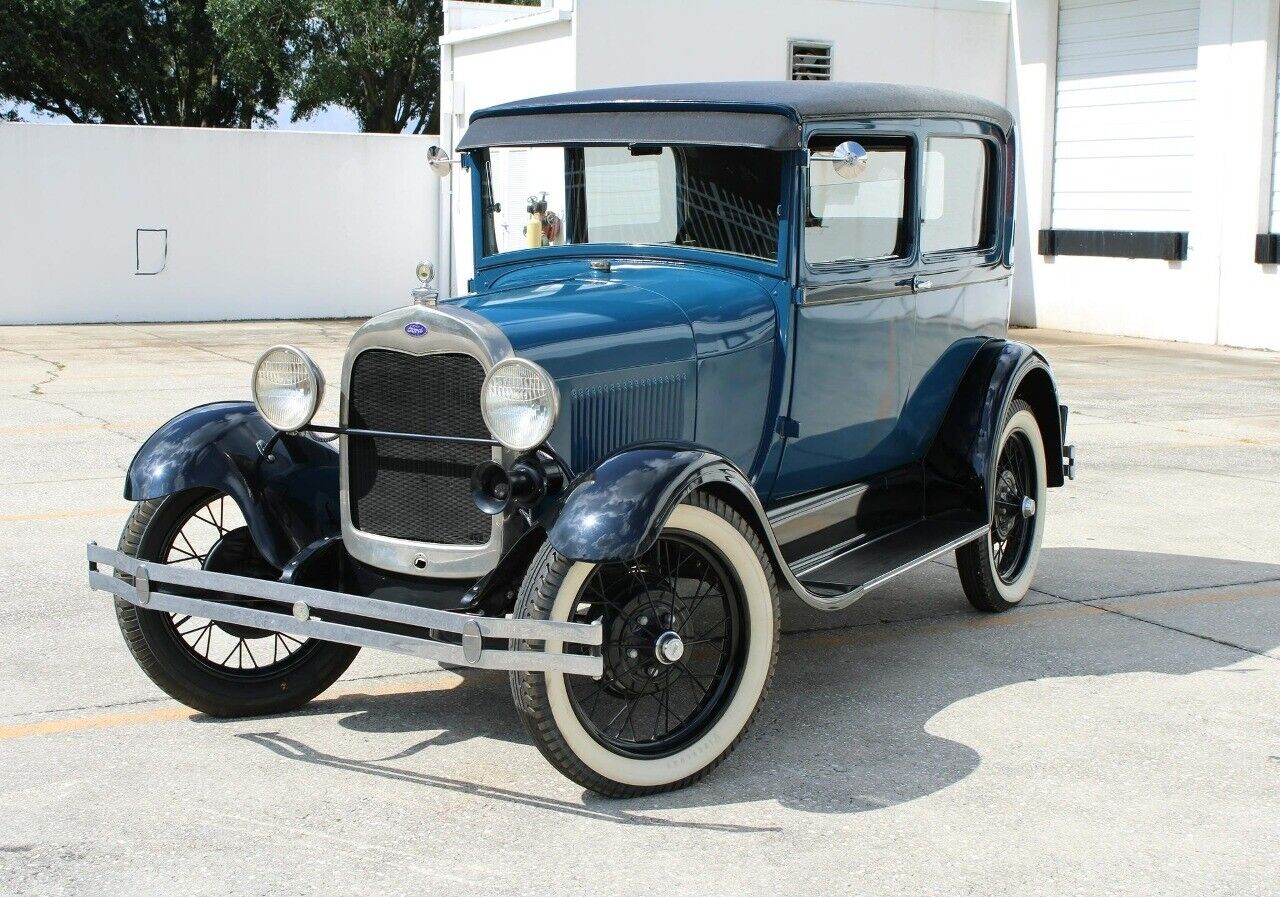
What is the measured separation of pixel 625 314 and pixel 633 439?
0.36 m

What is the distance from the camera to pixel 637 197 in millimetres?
4941

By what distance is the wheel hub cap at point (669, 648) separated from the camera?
3.88 m

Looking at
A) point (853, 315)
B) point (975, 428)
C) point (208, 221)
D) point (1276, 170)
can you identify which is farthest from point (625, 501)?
point (208, 221)

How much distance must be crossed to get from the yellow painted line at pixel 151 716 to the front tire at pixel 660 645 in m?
0.82

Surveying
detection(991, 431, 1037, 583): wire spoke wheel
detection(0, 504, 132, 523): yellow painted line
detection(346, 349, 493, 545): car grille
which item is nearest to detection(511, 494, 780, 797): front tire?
detection(346, 349, 493, 545): car grille

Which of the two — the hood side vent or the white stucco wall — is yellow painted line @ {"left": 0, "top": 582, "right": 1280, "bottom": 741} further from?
the white stucco wall

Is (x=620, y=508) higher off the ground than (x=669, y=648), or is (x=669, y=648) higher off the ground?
(x=620, y=508)

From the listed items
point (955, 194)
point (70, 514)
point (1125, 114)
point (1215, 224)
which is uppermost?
point (1125, 114)

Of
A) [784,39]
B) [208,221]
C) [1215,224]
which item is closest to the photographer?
[1215,224]

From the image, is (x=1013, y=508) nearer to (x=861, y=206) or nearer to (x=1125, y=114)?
(x=861, y=206)

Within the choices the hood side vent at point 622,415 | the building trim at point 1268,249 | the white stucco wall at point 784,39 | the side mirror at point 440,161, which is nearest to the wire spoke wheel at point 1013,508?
the hood side vent at point 622,415

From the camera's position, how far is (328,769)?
4039 mm

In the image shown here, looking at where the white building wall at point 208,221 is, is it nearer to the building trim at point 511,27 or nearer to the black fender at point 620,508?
the building trim at point 511,27

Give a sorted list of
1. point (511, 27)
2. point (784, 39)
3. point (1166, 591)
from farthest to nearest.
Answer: point (511, 27) → point (784, 39) → point (1166, 591)
